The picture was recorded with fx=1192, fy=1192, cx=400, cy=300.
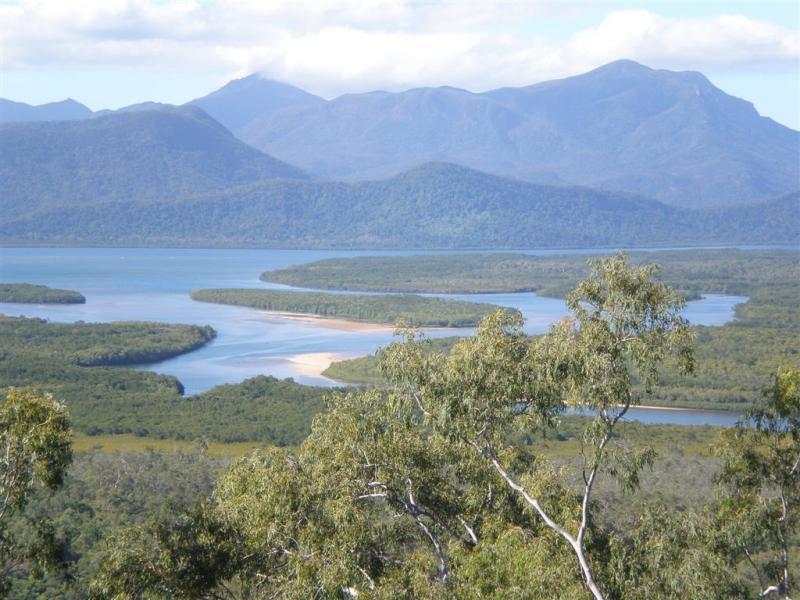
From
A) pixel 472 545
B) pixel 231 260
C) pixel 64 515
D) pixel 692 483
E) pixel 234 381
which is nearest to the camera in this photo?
pixel 472 545

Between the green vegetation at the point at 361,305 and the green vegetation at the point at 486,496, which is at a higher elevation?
the green vegetation at the point at 486,496

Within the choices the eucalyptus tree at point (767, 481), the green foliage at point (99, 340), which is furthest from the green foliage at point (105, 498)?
the green foliage at point (99, 340)

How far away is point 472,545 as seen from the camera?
44.1ft

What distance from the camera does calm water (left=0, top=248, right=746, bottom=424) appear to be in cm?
5640

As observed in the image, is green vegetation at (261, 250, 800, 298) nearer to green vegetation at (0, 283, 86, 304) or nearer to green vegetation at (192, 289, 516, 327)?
green vegetation at (192, 289, 516, 327)

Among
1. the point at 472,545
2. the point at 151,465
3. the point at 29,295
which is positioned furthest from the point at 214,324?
the point at 472,545

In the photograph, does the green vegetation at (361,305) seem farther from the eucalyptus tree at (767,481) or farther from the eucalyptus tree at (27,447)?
the eucalyptus tree at (27,447)

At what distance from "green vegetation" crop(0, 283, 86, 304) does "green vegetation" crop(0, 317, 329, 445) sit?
78.2 ft

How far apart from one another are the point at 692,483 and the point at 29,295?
7054 centimetres

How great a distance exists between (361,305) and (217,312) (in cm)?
1019

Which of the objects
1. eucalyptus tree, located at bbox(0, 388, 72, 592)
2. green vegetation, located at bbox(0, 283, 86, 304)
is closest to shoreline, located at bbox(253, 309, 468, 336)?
green vegetation, located at bbox(0, 283, 86, 304)

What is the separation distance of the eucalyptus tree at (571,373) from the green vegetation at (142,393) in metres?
27.3

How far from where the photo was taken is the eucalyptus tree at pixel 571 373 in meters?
11.7

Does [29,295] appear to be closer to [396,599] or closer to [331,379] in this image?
[331,379]
